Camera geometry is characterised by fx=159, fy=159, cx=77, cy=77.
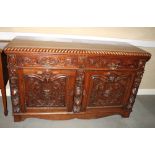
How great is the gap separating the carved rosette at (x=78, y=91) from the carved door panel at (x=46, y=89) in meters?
0.05

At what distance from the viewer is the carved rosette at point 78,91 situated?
163cm

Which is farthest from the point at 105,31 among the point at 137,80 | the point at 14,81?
the point at 14,81

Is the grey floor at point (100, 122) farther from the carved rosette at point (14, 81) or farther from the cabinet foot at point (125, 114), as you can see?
the carved rosette at point (14, 81)

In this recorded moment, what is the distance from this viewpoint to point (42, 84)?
1640mm

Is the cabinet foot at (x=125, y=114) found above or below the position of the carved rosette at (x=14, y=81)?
below

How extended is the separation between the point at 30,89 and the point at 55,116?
0.46 meters

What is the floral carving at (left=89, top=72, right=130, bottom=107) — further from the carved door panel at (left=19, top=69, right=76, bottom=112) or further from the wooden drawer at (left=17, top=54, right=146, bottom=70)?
the carved door panel at (left=19, top=69, right=76, bottom=112)

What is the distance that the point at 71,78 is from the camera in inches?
64.6

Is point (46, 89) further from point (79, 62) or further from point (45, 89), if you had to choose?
point (79, 62)

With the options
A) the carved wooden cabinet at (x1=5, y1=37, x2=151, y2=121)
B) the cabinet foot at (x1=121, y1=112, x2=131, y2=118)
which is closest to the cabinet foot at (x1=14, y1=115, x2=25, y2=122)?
the carved wooden cabinet at (x1=5, y1=37, x2=151, y2=121)

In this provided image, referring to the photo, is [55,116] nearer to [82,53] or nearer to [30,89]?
[30,89]

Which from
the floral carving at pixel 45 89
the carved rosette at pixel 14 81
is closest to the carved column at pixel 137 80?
the floral carving at pixel 45 89

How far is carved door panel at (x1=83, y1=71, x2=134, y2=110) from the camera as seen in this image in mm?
1680

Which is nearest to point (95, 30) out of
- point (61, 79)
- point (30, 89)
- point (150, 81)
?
point (61, 79)
